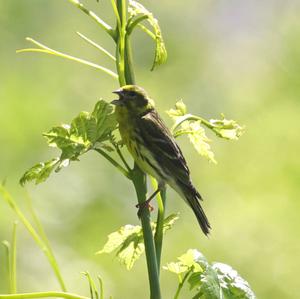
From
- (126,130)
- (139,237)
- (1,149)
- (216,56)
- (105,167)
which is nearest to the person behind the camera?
(139,237)

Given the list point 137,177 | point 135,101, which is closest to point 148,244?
point 137,177

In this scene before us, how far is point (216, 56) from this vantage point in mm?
5199

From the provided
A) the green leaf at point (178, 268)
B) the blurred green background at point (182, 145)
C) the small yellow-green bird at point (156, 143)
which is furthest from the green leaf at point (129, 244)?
the blurred green background at point (182, 145)

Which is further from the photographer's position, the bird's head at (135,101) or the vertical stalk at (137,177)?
the bird's head at (135,101)

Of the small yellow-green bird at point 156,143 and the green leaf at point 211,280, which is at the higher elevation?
the small yellow-green bird at point 156,143

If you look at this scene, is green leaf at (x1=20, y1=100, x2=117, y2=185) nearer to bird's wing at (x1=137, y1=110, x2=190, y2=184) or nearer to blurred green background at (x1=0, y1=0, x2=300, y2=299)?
bird's wing at (x1=137, y1=110, x2=190, y2=184)

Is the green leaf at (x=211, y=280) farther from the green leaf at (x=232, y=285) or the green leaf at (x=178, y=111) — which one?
the green leaf at (x=178, y=111)

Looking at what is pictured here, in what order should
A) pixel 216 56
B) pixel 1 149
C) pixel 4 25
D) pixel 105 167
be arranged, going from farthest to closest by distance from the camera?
pixel 216 56 → pixel 4 25 → pixel 105 167 → pixel 1 149

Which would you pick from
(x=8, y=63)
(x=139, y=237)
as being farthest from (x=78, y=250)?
(x=139, y=237)

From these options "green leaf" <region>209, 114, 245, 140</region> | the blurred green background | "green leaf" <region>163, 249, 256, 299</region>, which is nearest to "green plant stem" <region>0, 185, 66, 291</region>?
"green leaf" <region>163, 249, 256, 299</region>

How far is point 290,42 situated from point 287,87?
0.28 meters

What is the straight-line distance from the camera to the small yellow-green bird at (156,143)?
2.58 m

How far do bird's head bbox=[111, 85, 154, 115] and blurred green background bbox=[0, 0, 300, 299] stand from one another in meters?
1.53

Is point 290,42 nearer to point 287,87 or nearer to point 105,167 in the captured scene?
point 287,87
